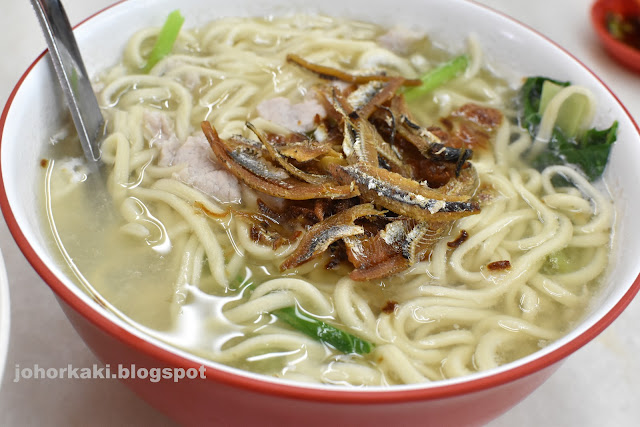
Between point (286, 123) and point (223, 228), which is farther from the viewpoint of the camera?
point (286, 123)

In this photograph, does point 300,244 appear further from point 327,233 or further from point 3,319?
point 3,319

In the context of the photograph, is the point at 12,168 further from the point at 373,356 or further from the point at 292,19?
the point at 292,19

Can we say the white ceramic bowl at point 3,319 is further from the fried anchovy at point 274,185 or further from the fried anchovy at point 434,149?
the fried anchovy at point 434,149

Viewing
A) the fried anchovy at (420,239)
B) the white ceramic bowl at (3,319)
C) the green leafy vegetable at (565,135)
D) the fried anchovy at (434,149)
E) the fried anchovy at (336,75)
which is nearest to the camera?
the white ceramic bowl at (3,319)

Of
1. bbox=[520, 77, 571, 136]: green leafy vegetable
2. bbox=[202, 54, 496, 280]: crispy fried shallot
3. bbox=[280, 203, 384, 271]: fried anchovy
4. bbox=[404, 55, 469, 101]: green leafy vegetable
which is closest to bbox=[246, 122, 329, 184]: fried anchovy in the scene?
bbox=[202, 54, 496, 280]: crispy fried shallot

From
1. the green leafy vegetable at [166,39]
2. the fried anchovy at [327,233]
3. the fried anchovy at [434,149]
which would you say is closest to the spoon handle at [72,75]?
the green leafy vegetable at [166,39]

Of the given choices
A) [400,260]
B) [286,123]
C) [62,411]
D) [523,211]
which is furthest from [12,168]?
[523,211]
